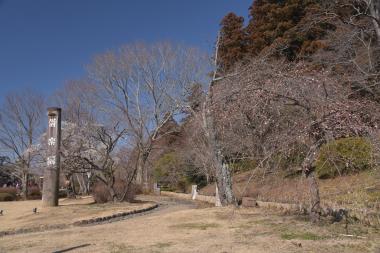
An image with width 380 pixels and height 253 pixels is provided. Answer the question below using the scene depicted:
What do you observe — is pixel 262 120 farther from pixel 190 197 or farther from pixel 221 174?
pixel 190 197

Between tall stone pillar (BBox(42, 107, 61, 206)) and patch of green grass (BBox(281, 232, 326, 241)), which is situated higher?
tall stone pillar (BBox(42, 107, 61, 206))

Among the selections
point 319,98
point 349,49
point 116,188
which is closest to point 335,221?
point 319,98

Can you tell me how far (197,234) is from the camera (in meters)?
8.45

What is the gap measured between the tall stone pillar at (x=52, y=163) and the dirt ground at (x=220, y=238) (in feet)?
29.3

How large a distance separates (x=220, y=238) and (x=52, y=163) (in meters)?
12.6

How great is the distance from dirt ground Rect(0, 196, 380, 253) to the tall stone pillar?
895cm

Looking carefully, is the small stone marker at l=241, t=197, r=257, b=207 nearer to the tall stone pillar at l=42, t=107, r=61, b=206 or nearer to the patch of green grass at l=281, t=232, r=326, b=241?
the patch of green grass at l=281, t=232, r=326, b=241

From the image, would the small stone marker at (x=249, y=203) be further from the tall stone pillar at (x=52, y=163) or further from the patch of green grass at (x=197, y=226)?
the tall stone pillar at (x=52, y=163)

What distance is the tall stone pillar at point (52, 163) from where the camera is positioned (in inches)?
712

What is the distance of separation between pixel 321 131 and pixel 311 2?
52.8ft

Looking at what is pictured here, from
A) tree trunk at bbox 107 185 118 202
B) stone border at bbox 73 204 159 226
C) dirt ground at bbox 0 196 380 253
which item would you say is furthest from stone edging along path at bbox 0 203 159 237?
tree trunk at bbox 107 185 118 202

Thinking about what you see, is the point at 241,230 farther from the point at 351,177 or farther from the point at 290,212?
the point at 351,177

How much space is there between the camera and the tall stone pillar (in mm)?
18078

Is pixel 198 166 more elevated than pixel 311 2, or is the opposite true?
pixel 311 2
